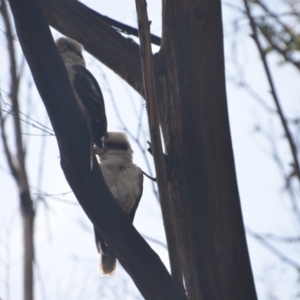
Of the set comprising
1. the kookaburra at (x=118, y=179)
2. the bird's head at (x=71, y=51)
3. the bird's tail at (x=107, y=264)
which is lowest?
the bird's tail at (x=107, y=264)

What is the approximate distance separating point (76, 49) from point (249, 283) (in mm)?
2239

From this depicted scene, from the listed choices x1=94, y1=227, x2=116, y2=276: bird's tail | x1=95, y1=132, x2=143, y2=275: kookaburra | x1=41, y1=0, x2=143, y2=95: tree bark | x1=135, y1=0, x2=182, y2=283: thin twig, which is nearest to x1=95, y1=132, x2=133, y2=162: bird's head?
x1=95, y1=132, x2=143, y2=275: kookaburra

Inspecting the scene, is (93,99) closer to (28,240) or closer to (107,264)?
(28,240)

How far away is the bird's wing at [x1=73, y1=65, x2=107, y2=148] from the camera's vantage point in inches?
139

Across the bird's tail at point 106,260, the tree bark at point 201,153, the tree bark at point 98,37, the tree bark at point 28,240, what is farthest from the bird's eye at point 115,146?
the tree bark at point 201,153

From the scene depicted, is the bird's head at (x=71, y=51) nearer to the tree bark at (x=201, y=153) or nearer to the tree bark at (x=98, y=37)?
the tree bark at (x=98, y=37)

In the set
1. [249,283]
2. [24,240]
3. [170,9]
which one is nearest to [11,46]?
[24,240]

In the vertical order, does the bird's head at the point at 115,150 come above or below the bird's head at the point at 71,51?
below

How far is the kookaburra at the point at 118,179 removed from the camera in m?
4.20

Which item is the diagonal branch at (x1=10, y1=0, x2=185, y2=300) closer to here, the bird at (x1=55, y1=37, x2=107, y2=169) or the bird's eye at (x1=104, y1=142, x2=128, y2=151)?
the bird at (x1=55, y1=37, x2=107, y2=169)

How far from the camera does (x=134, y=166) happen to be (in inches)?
174

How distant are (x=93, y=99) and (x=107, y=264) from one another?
121 centimetres

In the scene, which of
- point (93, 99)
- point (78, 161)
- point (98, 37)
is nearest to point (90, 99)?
point (93, 99)

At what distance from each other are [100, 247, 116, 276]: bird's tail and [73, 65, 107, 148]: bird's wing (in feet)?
3.14
